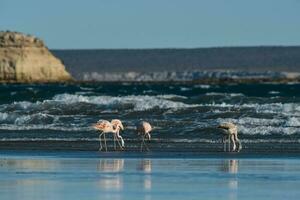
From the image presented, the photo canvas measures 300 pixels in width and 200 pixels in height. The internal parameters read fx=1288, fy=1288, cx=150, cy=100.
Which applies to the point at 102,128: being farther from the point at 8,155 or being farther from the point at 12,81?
the point at 12,81

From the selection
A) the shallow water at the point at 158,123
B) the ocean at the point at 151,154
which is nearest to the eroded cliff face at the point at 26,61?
the shallow water at the point at 158,123

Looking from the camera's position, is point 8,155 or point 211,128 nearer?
point 8,155

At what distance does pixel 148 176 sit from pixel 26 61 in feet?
411

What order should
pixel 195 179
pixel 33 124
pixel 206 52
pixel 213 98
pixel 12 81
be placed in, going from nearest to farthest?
pixel 195 179 → pixel 33 124 → pixel 213 98 → pixel 12 81 → pixel 206 52

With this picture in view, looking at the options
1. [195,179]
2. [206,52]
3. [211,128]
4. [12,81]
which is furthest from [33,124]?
[206,52]

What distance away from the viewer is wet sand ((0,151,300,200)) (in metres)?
18.8

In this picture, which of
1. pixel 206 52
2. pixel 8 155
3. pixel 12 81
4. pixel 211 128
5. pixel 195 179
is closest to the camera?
pixel 195 179

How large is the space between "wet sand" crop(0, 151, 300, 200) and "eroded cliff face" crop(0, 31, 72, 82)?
379 feet

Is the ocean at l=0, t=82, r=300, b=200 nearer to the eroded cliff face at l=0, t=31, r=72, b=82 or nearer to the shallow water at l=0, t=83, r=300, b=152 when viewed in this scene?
the shallow water at l=0, t=83, r=300, b=152

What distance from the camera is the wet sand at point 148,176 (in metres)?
18.8

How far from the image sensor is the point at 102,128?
103 feet

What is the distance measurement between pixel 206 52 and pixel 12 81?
130 feet

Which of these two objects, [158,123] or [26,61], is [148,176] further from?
[26,61]

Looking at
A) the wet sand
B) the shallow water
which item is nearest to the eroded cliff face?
the shallow water
